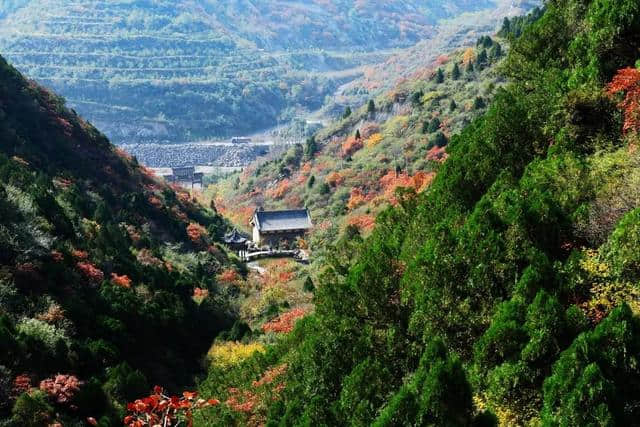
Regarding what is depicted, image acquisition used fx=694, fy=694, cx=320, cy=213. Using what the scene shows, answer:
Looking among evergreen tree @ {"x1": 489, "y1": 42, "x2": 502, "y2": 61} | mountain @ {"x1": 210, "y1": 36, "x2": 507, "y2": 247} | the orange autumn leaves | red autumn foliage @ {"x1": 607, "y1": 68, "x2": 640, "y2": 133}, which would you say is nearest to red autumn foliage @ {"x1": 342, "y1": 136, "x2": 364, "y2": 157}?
mountain @ {"x1": 210, "y1": 36, "x2": 507, "y2": 247}

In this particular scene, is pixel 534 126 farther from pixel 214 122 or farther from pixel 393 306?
pixel 214 122

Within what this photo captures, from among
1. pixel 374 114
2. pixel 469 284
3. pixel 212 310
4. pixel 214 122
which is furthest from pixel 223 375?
pixel 214 122

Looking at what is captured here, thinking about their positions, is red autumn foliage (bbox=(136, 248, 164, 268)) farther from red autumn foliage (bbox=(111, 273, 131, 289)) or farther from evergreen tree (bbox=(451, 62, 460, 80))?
evergreen tree (bbox=(451, 62, 460, 80))

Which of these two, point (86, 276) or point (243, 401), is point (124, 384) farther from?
point (86, 276)

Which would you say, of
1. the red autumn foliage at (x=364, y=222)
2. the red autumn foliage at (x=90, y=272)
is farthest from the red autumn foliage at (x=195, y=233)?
the red autumn foliage at (x=90, y=272)

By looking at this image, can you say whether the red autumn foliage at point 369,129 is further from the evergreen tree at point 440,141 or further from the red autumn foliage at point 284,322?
the red autumn foliage at point 284,322

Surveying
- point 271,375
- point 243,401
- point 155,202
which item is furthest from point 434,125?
point 243,401
